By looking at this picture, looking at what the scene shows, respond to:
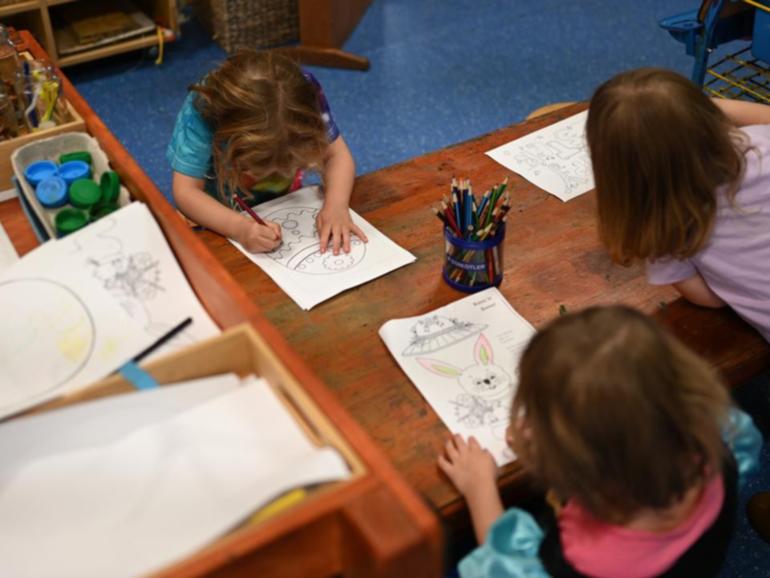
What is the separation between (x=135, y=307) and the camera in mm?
971

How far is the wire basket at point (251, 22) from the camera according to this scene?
9.60 feet

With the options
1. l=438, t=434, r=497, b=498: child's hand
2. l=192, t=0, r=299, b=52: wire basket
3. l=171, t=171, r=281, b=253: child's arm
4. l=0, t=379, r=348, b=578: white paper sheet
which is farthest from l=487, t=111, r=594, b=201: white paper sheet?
l=192, t=0, r=299, b=52: wire basket

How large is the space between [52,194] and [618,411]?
2.50ft

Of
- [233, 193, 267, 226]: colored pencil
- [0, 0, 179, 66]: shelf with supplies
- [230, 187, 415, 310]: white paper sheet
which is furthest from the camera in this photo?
[0, 0, 179, 66]: shelf with supplies

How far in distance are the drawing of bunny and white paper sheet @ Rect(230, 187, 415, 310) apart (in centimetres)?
20

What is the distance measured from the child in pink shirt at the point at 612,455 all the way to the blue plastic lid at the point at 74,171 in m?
0.66

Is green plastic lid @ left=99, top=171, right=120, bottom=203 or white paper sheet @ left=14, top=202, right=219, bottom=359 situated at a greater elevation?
green plastic lid @ left=99, top=171, right=120, bottom=203

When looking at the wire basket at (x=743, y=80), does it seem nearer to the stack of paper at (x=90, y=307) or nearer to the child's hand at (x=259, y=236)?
the child's hand at (x=259, y=236)

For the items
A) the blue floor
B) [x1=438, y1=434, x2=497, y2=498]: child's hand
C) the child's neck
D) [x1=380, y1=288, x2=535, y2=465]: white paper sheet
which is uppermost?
the child's neck

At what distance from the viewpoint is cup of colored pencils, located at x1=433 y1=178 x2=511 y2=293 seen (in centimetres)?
118

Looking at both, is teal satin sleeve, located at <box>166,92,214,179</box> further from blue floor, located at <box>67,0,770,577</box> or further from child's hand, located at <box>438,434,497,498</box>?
blue floor, located at <box>67,0,770,577</box>

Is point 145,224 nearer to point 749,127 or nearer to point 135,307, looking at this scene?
point 135,307

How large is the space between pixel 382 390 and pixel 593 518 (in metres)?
0.33

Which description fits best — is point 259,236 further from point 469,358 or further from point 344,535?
point 344,535
